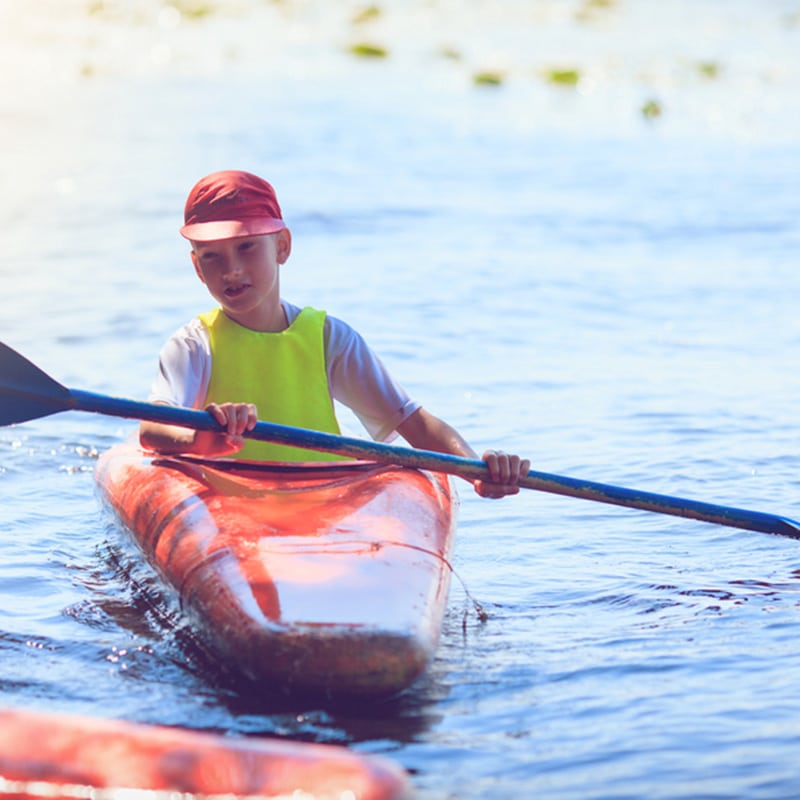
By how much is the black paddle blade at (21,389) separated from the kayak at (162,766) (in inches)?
63.8

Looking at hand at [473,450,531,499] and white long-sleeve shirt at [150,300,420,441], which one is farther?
white long-sleeve shirt at [150,300,420,441]

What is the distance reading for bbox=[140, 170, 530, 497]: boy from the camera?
4320 millimetres

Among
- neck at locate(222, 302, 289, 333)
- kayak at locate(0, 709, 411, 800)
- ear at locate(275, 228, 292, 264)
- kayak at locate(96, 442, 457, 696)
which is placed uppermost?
ear at locate(275, 228, 292, 264)

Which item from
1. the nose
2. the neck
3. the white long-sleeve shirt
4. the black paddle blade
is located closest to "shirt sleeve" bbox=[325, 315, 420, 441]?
the white long-sleeve shirt

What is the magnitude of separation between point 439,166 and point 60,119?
165 inches

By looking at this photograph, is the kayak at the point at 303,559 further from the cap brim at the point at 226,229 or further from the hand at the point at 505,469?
the cap brim at the point at 226,229

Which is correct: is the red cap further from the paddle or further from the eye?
the paddle

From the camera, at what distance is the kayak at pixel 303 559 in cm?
334

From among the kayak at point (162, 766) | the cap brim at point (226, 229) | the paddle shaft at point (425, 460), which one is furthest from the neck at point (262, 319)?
the kayak at point (162, 766)

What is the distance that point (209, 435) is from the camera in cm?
422

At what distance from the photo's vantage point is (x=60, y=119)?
15742 millimetres

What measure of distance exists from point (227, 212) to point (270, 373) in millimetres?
450

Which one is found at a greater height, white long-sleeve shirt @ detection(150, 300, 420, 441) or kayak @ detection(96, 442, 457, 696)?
white long-sleeve shirt @ detection(150, 300, 420, 441)

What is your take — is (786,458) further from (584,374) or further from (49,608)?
(49,608)
